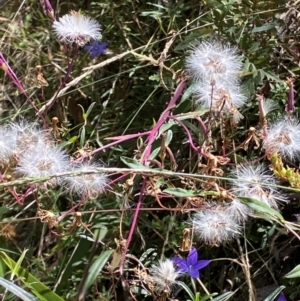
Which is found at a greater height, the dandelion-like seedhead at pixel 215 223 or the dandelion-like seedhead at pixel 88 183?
the dandelion-like seedhead at pixel 88 183

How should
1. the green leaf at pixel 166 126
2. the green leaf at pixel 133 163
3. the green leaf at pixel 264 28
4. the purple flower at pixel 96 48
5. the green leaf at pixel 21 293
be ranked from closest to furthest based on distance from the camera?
→ the green leaf at pixel 21 293, the green leaf at pixel 133 163, the green leaf at pixel 166 126, the green leaf at pixel 264 28, the purple flower at pixel 96 48

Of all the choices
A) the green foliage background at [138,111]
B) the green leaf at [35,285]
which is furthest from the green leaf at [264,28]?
the green leaf at [35,285]

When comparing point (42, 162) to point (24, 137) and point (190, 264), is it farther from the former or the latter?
point (190, 264)

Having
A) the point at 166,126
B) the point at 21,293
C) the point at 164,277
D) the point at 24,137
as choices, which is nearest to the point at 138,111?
the point at 166,126

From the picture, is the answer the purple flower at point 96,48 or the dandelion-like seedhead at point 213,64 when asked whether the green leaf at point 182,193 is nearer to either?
the dandelion-like seedhead at point 213,64

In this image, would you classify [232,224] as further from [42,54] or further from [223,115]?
[42,54]
